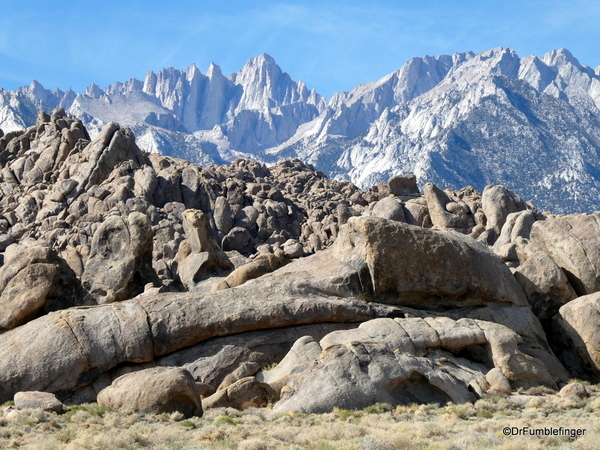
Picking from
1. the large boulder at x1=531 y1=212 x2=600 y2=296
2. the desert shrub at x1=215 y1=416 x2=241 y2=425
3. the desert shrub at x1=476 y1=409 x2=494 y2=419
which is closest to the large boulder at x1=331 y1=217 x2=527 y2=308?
the large boulder at x1=531 y1=212 x2=600 y2=296

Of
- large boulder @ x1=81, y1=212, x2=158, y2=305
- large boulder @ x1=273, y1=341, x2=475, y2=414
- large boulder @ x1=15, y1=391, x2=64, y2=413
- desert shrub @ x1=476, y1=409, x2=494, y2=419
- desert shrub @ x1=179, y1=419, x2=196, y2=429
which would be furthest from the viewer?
large boulder @ x1=81, y1=212, x2=158, y2=305

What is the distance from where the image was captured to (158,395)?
21.2 m

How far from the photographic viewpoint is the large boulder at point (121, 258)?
112ft

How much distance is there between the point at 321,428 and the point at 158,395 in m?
5.59

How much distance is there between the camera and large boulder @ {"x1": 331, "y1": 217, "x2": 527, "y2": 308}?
3022 cm

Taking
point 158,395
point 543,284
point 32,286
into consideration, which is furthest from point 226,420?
point 543,284

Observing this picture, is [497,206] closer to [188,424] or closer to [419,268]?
[419,268]

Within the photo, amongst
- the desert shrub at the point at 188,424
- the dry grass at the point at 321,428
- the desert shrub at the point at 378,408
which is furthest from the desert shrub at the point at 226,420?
the desert shrub at the point at 378,408

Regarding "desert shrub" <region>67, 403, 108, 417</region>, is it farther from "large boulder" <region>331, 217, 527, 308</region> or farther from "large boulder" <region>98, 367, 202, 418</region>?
"large boulder" <region>331, 217, 527, 308</region>

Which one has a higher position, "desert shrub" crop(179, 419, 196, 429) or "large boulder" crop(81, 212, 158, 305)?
"large boulder" crop(81, 212, 158, 305)

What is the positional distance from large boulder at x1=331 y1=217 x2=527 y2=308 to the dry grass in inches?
334

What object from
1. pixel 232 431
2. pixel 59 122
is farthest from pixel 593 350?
pixel 59 122

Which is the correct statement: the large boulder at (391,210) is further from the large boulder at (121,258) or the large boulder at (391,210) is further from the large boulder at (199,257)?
the large boulder at (121,258)

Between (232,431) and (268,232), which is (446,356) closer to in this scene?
(232,431)
